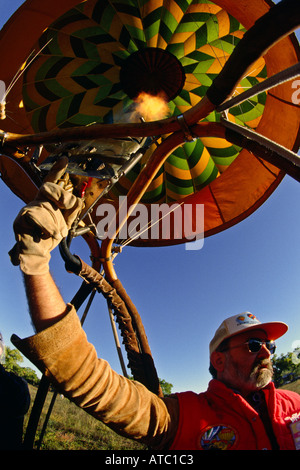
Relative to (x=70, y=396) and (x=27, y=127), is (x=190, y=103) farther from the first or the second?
(x=70, y=396)

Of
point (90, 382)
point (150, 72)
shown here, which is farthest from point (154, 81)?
point (90, 382)

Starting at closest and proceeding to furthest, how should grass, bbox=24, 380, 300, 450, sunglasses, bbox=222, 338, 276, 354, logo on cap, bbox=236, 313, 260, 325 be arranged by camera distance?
sunglasses, bbox=222, 338, 276, 354 → logo on cap, bbox=236, 313, 260, 325 → grass, bbox=24, 380, 300, 450

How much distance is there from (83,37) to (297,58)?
8.88 feet

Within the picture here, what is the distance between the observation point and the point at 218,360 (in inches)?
92.4

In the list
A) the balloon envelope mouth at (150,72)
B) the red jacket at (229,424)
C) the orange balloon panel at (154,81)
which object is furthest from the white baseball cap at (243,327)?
the balloon envelope mouth at (150,72)

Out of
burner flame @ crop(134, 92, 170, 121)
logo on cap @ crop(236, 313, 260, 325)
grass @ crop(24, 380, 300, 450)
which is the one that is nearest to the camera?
logo on cap @ crop(236, 313, 260, 325)

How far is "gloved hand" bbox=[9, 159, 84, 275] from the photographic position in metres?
1.30

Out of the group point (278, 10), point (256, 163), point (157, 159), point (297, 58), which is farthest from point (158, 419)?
point (256, 163)

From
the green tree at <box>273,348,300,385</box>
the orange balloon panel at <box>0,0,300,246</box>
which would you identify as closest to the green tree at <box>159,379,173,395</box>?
the green tree at <box>273,348,300,385</box>

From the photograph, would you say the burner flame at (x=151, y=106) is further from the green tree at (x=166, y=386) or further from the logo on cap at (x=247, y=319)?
the green tree at (x=166, y=386)

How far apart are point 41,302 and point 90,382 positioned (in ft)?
1.35

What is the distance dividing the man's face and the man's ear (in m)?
0.03

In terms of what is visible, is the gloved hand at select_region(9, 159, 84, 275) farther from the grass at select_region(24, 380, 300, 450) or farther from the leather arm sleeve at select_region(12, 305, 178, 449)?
the grass at select_region(24, 380, 300, 450)

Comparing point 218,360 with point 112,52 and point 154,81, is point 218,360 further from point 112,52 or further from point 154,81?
point 112,52
